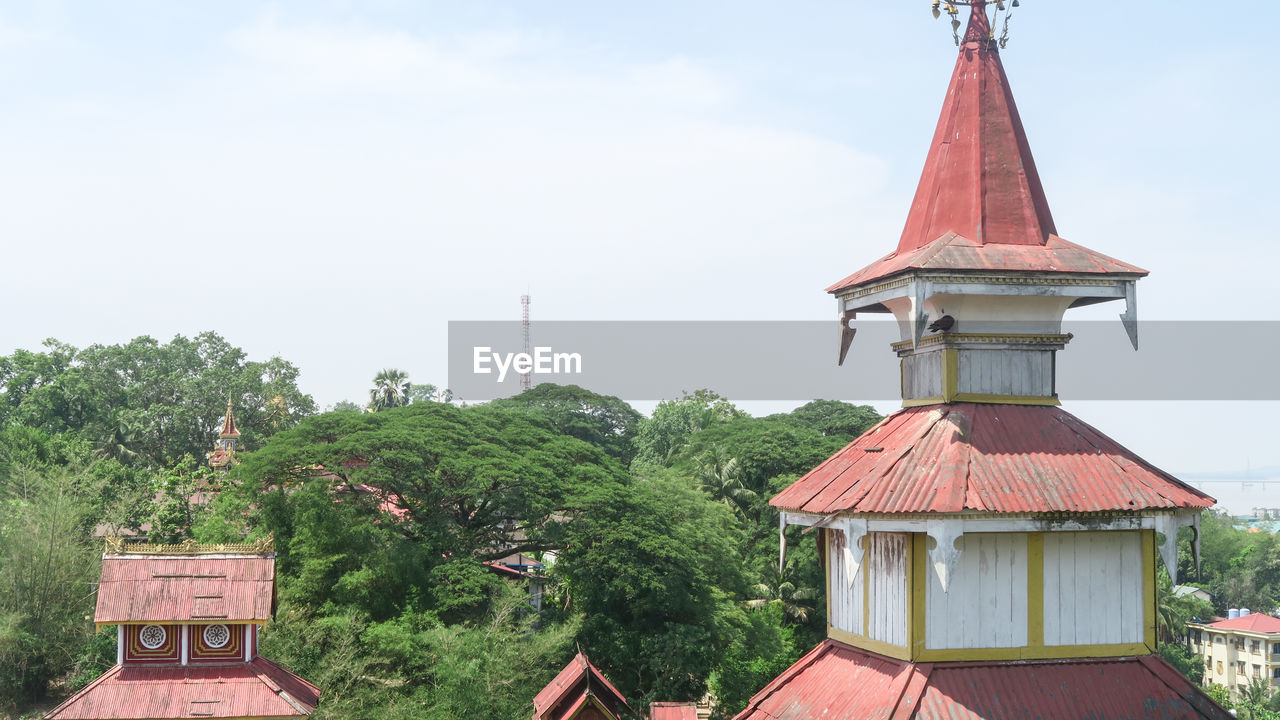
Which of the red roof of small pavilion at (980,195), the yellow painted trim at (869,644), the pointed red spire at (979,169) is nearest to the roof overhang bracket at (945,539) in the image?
the yellow painted trim at (869,644)

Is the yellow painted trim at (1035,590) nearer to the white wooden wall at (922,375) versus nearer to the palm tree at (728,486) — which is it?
the white wooden wall at (922,375)

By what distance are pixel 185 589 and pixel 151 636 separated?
1.14 metres

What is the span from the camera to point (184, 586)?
831 inches

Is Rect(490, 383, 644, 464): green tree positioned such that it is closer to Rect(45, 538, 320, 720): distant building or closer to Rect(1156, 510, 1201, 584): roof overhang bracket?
Rect(45, 538, 320, 720): distant building

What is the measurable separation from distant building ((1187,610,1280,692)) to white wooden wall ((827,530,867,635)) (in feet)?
220

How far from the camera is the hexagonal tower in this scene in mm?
10328

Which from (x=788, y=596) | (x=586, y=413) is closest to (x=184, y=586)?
(x=788, y=596)

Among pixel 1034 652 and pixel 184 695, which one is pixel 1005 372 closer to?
pixel 1034 652

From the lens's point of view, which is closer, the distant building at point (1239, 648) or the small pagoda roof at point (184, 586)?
the small pagoda roof at point (184, 586)

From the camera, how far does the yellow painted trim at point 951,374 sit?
1159cm

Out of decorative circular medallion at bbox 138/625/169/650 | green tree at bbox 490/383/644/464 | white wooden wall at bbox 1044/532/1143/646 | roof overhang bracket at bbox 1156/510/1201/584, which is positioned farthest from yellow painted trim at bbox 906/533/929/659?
green tree at bbox 490/383/644/464

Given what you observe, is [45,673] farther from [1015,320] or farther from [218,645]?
[1015,320]

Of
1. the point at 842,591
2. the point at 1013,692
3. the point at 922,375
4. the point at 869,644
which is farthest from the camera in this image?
the point at 922,375

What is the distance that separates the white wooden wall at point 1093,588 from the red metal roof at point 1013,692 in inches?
11.0
